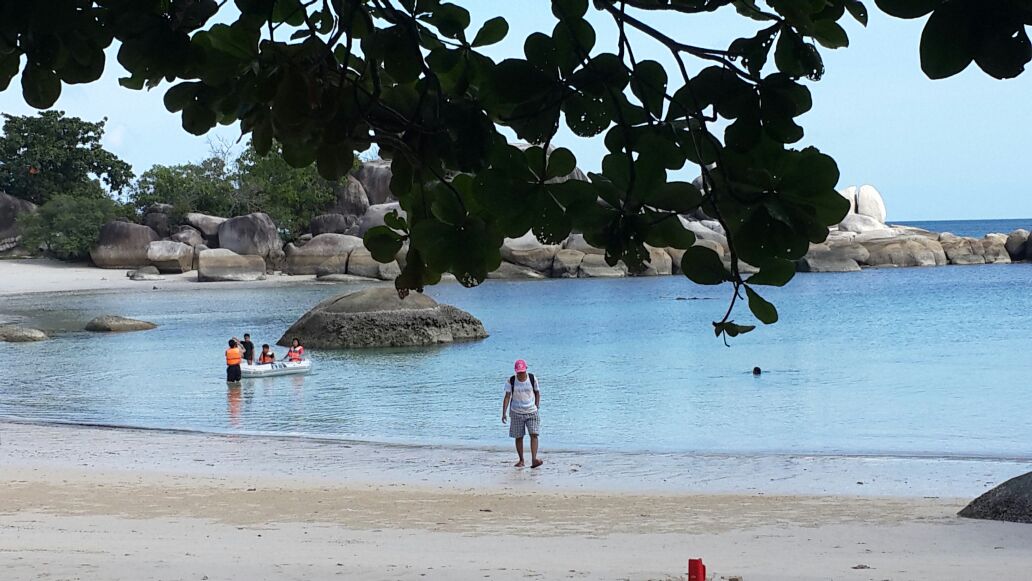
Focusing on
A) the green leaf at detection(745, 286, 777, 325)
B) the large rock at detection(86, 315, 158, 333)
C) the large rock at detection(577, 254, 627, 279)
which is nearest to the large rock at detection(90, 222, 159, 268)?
the large rock at detection(577, 254, 627, 279)

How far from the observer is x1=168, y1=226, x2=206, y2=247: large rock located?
203 ft

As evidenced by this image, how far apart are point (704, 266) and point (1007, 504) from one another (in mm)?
8143

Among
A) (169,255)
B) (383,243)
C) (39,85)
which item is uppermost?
(169,255)

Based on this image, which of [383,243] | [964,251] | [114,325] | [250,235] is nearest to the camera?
[383,243]

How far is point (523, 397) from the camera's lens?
43.2ft

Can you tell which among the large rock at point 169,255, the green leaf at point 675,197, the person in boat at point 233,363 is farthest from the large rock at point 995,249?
the green leaf at point 675,197

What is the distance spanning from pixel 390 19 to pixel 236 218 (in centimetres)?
5988

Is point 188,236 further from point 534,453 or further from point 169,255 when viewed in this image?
point 534,453

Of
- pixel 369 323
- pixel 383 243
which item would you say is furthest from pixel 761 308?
pixel 369 323

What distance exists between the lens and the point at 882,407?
20.8 meters

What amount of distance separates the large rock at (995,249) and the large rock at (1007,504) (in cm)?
6784

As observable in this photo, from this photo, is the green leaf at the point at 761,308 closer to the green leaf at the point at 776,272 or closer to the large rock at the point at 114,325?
the green leaf at the point at 776,272

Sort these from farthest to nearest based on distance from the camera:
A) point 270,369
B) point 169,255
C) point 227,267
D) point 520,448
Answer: point 169,255, point 227,267, point 270,369, point 520,448

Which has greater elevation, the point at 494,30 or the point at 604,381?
Result: the point at 494,30
